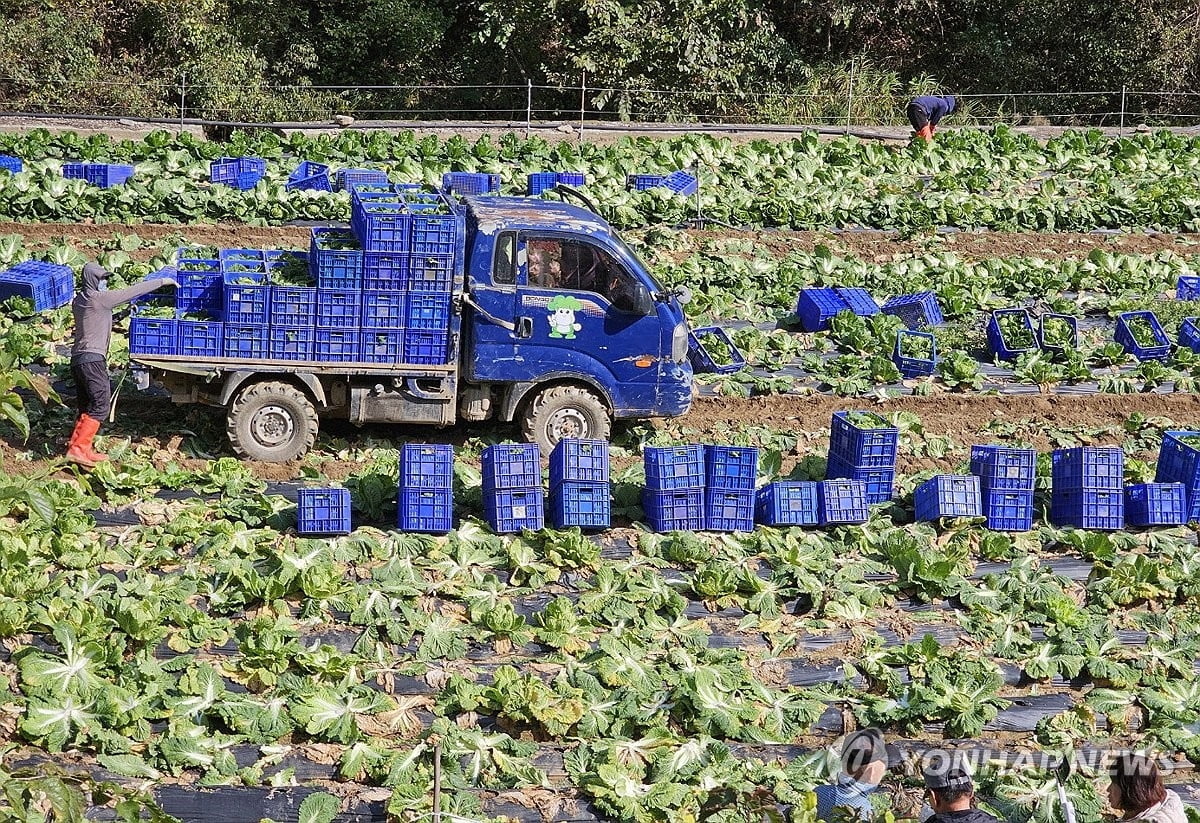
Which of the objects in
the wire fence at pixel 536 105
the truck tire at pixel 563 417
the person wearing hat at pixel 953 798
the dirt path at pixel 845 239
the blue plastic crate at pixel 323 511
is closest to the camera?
the person wearing hat at pixel 953 798

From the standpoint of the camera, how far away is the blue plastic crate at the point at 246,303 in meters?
11.9

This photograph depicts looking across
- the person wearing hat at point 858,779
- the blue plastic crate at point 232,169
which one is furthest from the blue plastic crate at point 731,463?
the blue plastic crate at point 232,169

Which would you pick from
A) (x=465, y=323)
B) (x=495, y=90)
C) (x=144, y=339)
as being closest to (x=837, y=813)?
(x=465, y=323)

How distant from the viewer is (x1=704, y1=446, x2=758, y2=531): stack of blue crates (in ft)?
37.3

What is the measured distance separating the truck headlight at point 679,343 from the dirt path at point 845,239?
6.41 metres

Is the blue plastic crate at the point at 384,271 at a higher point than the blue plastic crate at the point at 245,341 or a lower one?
higher

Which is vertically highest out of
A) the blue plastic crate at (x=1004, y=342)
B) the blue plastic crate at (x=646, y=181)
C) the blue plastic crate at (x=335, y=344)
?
the blue plastic crate at (x=646, y=181)

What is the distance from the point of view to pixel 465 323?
1238 cm

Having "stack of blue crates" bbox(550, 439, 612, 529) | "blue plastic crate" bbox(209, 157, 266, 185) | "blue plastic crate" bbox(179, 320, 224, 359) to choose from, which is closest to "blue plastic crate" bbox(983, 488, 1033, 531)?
"stack of blue crates" bbox(550, 439, 612, 529)

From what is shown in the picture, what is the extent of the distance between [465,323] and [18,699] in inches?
190

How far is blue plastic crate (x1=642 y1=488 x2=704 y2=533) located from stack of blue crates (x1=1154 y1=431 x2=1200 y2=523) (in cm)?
367

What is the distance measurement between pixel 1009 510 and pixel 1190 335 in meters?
5.39

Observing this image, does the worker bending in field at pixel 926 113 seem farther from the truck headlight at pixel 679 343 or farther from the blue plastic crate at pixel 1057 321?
the truck headlight at pixel 679 343

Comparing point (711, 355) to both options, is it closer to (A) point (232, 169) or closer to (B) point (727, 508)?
(B) point (727, 508)
